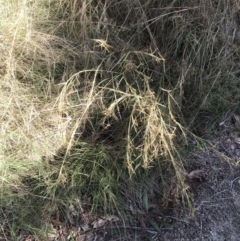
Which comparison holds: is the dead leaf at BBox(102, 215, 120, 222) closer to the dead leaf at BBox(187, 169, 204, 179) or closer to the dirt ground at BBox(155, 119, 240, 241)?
the dirt ground at BBox(155, 119, 240, 241)

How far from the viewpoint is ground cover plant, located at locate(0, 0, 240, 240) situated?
1.74 m

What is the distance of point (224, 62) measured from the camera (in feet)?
6.48

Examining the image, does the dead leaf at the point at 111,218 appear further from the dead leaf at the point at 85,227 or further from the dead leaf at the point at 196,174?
the dead leaf at the point at 196,174

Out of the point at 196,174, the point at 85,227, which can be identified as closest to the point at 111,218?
the point at 85,227

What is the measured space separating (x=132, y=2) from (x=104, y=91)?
17.1 inches

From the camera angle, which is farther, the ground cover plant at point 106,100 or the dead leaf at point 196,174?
the dead leaf at point 196,174

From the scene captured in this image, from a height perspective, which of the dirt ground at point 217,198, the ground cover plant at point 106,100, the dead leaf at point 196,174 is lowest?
the dirt ground at point 217,198

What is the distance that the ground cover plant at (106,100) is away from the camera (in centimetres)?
174

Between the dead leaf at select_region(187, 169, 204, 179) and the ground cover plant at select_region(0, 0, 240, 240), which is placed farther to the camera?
the dead leaf at select_region(187, 169, 204, 179)

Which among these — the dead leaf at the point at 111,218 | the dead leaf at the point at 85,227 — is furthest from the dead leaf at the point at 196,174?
the dead leaf at the point at 85,227

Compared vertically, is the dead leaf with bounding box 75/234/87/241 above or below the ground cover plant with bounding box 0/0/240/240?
below

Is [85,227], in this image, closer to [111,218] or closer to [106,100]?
[111,218]

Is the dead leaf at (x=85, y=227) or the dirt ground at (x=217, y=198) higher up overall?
the dead leaf at (x=85, y=227)

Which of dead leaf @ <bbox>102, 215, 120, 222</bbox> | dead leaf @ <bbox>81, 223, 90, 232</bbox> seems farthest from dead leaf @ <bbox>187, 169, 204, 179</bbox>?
dead leaf @ <bbox>81, 223, 90, 232</bbox>
